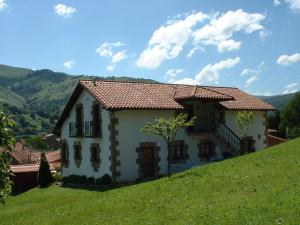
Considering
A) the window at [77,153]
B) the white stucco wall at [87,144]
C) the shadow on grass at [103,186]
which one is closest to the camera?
the shadow on grass at [103,186]

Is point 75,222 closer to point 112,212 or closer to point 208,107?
point 112,212

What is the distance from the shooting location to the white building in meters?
30.0

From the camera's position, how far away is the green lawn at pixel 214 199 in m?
13.4

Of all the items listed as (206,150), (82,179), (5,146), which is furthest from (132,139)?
(5,146)

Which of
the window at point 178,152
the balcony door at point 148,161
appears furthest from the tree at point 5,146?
the window at point 178,152

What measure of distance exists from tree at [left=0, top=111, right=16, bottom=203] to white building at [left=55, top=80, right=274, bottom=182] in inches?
Answer: 770

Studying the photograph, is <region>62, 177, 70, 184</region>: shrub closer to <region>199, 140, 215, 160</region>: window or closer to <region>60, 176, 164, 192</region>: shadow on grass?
<region>60, 176, 164, 192</region>: shadow on grass

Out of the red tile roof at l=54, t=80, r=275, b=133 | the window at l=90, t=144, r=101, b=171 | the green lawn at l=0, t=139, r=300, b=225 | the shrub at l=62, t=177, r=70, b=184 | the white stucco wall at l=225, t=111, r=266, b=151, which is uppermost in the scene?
the red tile roof at l=54, t=80, r=275, b=133

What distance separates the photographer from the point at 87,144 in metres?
33.4

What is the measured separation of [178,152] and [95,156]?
5.99 meters

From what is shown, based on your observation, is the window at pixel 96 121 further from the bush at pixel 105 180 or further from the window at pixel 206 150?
the window at pixel 206 150

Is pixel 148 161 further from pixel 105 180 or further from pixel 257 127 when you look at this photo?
pixel 257 127

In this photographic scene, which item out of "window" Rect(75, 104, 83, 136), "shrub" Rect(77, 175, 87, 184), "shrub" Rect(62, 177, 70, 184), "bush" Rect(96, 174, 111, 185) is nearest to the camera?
"bush" Rect(96, 174, 111, 185)

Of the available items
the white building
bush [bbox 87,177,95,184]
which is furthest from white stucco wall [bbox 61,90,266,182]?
bush [bbox 87,177,95,184]
